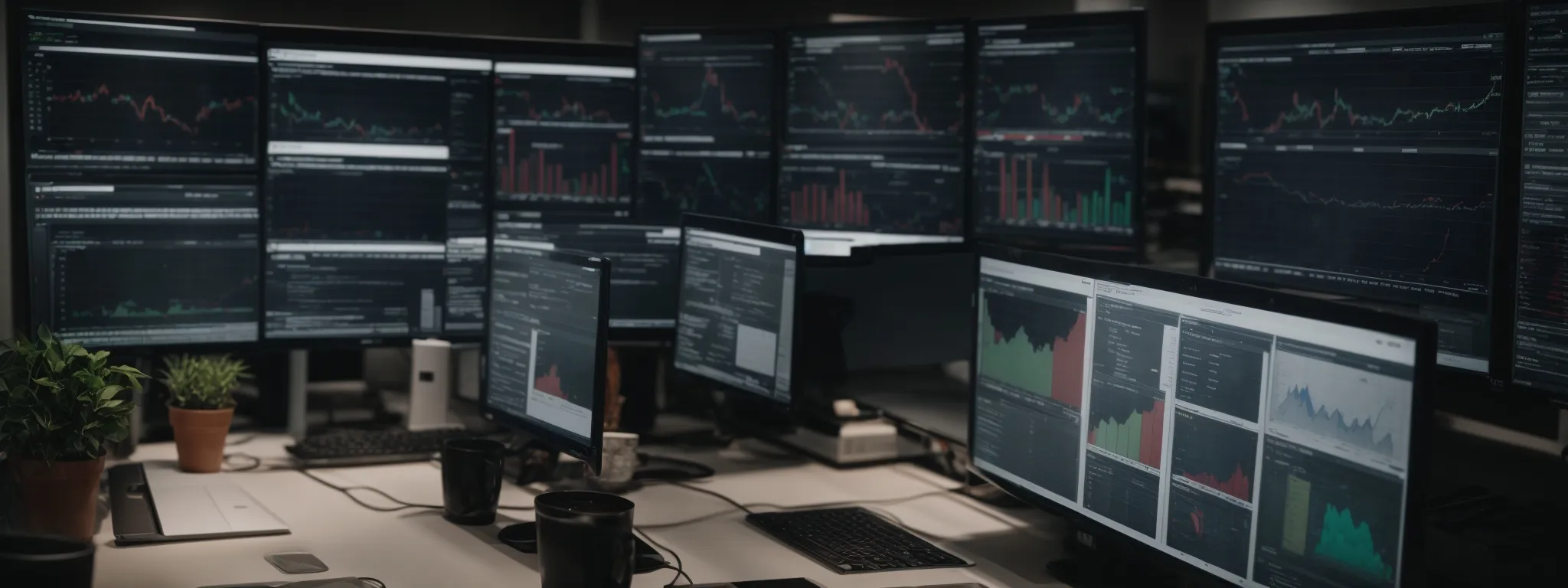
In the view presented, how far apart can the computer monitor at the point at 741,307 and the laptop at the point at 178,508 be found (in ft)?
2.67

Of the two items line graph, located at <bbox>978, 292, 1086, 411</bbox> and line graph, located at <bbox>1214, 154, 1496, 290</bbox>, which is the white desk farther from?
line graph, located at <bbox>1214, 154, 1496, 290</bbox>

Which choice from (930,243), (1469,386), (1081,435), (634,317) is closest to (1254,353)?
(1081,435)

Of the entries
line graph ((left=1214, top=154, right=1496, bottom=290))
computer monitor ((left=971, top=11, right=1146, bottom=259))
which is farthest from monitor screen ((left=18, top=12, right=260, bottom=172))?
line graph ((left=1214, top=154, right=1496, bottom=290))

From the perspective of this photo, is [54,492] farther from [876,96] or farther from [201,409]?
[876,96]

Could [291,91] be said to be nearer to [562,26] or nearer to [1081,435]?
[562,26]

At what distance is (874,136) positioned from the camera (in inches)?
115

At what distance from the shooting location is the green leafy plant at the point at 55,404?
6.49ft

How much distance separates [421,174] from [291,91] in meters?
0.28

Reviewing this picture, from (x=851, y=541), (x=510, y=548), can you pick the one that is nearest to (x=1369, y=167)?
(x=851, y=541)

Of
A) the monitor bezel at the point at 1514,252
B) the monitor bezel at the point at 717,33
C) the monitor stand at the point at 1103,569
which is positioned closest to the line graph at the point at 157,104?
the monitor bezel at the point at 717,33

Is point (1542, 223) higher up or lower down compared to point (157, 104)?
lower down

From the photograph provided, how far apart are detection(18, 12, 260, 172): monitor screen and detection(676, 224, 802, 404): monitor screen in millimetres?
859

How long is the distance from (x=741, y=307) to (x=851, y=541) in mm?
577

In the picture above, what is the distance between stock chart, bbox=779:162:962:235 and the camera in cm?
285
